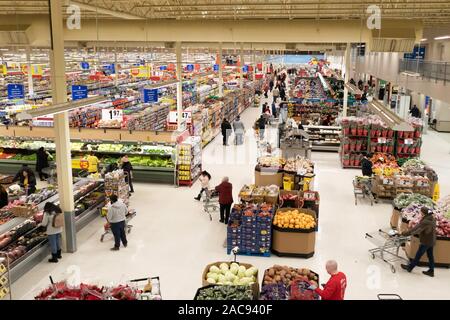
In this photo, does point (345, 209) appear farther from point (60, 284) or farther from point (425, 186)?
point (60, 284)

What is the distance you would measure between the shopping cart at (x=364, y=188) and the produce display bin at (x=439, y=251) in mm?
3594

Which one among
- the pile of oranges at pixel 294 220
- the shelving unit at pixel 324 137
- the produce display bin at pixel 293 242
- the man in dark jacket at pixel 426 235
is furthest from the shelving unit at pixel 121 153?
the man in dark jacket at pixel 426 235

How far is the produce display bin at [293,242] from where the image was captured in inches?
372

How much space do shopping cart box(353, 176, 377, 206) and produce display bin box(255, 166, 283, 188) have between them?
2159mm

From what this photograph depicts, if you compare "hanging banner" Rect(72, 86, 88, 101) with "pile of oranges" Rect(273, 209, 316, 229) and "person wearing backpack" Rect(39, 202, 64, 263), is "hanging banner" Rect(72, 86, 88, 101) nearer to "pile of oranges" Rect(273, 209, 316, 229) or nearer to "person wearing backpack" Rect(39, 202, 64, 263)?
"person wearing backpack" Rect(39, 202, 64, 263)

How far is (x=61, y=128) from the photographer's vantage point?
9422 mm

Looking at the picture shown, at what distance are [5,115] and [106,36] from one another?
8.20 metres

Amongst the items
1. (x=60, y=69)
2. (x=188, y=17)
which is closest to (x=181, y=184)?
(x=60, y=69)

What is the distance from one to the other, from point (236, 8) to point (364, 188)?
23.7 feet

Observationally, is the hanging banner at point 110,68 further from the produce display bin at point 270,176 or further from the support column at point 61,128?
the support column at point 61,128

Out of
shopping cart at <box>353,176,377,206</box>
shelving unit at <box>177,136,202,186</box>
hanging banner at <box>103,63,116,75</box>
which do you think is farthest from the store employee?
hanging banner at <box>103,63,116,75</box>

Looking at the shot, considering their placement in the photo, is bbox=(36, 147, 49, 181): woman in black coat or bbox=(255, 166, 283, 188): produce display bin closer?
bbox=(255, 166, 283, 188): produce display bin

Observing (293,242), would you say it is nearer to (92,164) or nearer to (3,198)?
(3,198)

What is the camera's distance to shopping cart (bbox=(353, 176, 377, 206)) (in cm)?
1294
